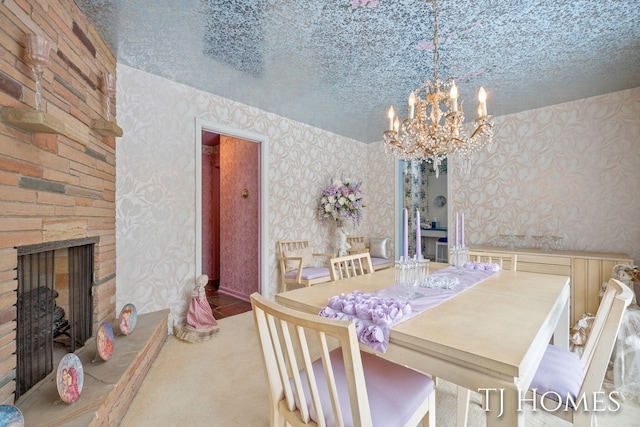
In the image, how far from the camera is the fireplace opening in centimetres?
137

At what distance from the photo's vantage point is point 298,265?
3.43 m

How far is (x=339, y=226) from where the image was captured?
13.9 ft

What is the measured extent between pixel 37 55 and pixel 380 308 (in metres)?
1.86

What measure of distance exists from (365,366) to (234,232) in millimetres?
3271

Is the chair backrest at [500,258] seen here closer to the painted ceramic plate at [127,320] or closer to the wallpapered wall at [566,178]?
the wallpapered wall at [566,178]

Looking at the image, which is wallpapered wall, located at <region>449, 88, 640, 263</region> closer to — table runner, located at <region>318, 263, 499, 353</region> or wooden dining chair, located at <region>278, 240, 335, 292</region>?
wooden dining chair, located at <region>278, 240, 335, 292</region>

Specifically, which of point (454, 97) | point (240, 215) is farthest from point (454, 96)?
point (240, 215)

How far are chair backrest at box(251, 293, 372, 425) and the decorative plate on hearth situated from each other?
36.7 inches

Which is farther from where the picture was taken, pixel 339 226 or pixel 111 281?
pixel 339 226

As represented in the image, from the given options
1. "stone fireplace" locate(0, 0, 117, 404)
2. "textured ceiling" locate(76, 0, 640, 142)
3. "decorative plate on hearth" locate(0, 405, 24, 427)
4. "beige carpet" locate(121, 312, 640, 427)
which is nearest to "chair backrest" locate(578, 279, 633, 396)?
"beige carpet" locate(121, 312, 640, 427)

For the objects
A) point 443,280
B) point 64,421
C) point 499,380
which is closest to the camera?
point 499,380

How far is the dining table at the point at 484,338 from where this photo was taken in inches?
32.5

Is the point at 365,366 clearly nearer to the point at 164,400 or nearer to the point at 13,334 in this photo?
the point at 164,400

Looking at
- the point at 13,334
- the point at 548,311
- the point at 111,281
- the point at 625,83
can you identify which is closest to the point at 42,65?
the point at 13,334
